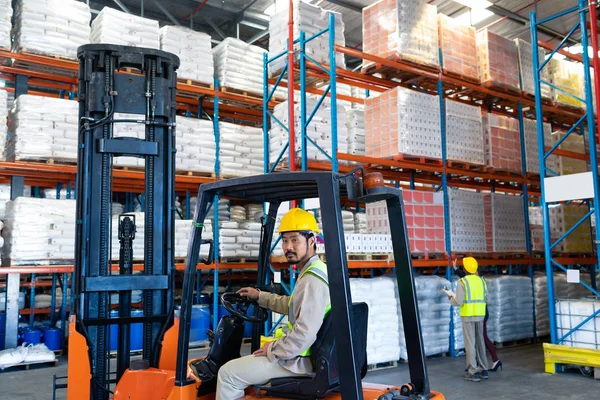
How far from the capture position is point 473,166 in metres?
10.2

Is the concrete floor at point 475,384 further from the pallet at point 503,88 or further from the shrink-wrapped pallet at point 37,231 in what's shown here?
the pallet at point 503,88

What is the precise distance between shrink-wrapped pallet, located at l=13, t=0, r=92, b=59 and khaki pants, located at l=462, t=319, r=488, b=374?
755 cm

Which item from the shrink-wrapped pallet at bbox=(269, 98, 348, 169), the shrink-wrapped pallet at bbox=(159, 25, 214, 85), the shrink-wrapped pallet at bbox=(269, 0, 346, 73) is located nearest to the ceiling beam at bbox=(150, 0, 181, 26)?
the shrink-wrapped pallet at bbox=(159, 25, 214, 85)

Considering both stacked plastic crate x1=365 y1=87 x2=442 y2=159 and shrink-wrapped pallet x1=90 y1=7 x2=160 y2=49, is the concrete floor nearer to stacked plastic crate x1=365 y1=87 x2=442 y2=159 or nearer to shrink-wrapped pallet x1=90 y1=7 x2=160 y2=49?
stacked plastic crate x1=365 y1=87 x2=442 y2=159

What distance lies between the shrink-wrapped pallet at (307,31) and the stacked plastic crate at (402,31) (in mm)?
535

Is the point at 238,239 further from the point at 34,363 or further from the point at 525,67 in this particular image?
the point at 525,67

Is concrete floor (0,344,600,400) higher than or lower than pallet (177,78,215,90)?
lower

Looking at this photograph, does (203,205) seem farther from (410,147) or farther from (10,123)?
(10,123)

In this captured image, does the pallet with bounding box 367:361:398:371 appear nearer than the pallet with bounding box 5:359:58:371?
Yes

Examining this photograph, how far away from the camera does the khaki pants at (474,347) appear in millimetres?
7414

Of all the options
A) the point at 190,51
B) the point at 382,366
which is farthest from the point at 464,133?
the point at 190,51

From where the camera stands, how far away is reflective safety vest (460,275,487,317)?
296 inches

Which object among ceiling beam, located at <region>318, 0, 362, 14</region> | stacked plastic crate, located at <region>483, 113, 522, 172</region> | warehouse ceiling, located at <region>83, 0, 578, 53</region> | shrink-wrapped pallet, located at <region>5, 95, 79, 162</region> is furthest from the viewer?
ceiling beam, located at <region>318, 0, 362, 14</region>

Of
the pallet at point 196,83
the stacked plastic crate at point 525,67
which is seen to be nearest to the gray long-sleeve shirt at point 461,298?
the stacked plastic crate at point 525,67
